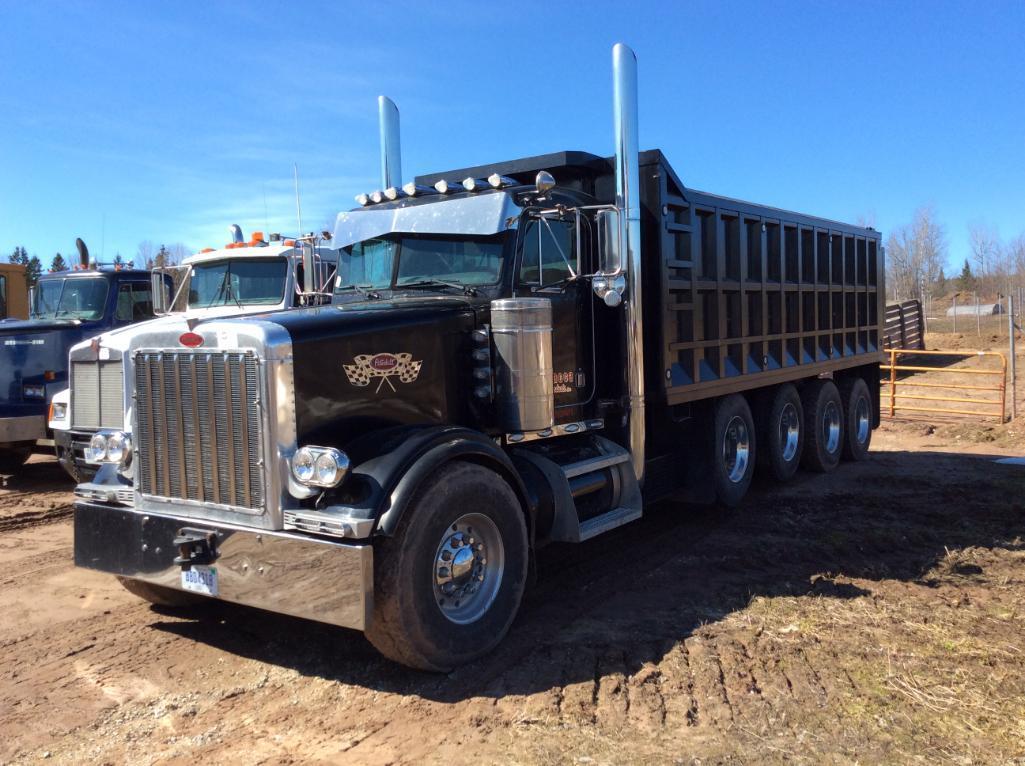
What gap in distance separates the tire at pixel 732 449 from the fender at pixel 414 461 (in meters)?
3.51

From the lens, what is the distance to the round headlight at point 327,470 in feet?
12.9

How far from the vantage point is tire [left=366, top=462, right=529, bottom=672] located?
4.03 metres

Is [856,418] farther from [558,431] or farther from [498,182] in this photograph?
[498,182]

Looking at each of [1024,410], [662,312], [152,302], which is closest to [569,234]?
[662,312]

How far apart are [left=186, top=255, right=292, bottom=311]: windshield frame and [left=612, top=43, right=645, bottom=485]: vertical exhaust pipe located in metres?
4.47

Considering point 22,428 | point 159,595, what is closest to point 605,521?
point 159,595

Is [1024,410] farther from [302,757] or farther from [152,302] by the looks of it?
[302,757]

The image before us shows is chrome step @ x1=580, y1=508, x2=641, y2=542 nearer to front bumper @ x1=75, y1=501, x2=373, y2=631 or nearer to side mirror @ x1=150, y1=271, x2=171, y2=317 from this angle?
front bumper @ x1=75, y1=501, x2=373, y2=631

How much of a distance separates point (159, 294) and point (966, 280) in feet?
268

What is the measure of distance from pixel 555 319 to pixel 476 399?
0.84 m

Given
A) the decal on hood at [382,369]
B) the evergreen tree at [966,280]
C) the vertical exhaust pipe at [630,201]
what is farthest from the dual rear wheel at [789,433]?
the evergreen tree at [966,280]

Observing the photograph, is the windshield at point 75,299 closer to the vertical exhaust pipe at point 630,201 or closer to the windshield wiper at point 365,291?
the windshield wiper at point 365,291

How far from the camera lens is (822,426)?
10.1m

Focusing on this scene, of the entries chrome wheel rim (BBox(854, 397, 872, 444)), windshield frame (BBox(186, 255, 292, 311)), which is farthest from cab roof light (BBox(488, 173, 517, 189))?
chrome wheel rim (BBox(854, 397, 872, 444))
